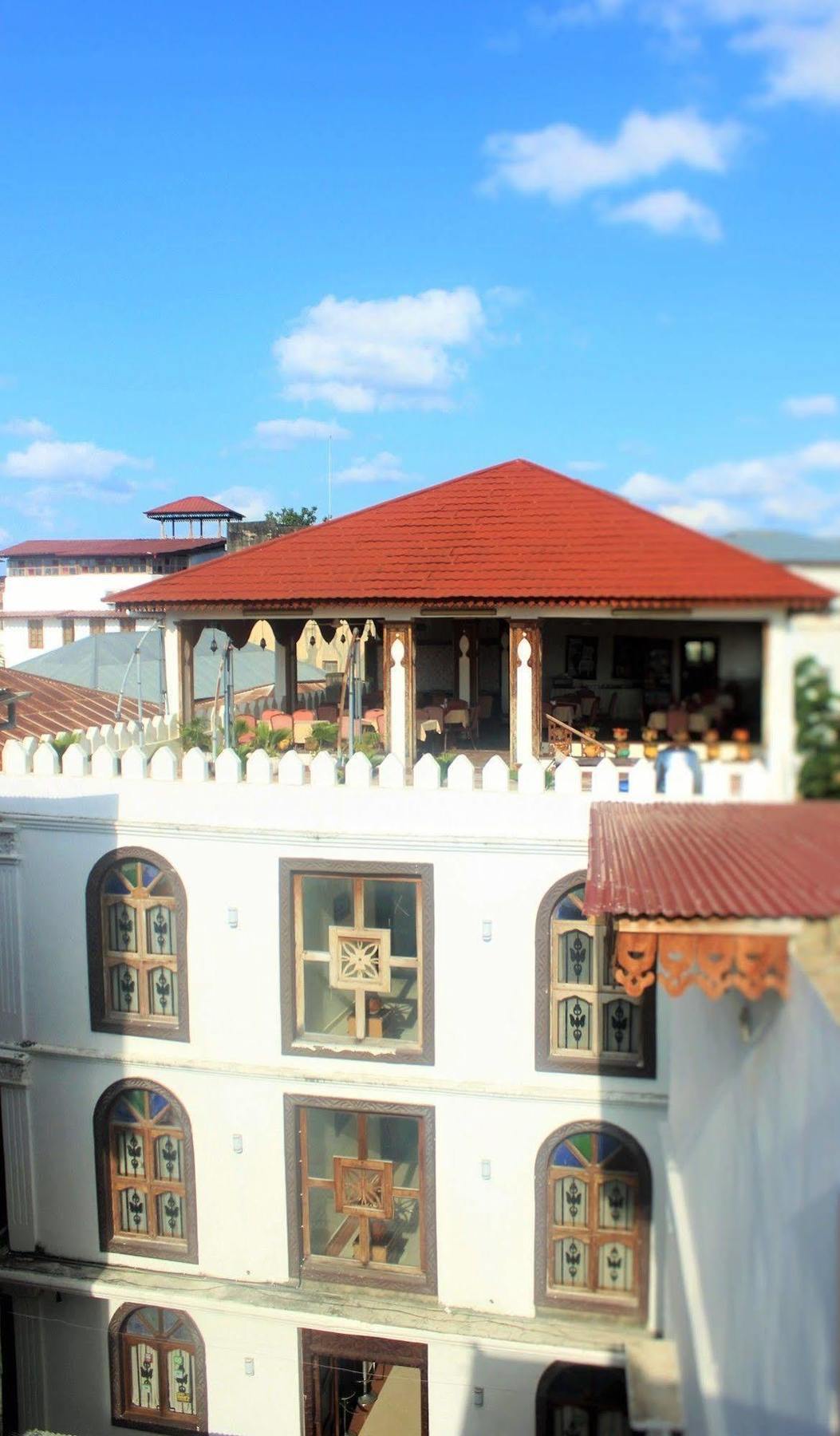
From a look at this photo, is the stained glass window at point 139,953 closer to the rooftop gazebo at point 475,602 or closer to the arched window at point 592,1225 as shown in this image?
the rooftop gazebo at point 475,602

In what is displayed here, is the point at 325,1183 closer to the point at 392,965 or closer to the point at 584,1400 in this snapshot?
the point at 392,965

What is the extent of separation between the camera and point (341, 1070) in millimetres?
10117

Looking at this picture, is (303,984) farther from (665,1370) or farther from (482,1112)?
(665,1370)

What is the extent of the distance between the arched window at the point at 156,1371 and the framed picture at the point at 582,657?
7.21 meters

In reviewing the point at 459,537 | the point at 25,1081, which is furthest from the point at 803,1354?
the point at 25,1081

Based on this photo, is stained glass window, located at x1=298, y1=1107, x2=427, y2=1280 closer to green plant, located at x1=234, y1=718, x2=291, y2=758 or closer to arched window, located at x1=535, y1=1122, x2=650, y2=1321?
arched window, located at x1=535, y1=1122, x2=650, y2=1321

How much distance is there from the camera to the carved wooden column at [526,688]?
33.9ft

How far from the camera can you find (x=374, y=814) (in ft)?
32.1

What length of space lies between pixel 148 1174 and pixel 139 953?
2.19 meters

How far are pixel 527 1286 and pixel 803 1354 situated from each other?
22.5 ft

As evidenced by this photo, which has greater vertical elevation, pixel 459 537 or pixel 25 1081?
pixel 459 537

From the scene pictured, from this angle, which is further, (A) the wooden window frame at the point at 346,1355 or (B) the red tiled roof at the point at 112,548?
(B) the red tiled roof at the point at 112,548

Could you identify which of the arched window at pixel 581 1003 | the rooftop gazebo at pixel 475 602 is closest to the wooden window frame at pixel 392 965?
the arched window at pixel 581 1003

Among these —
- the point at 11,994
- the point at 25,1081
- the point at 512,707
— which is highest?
the point at 512,707
